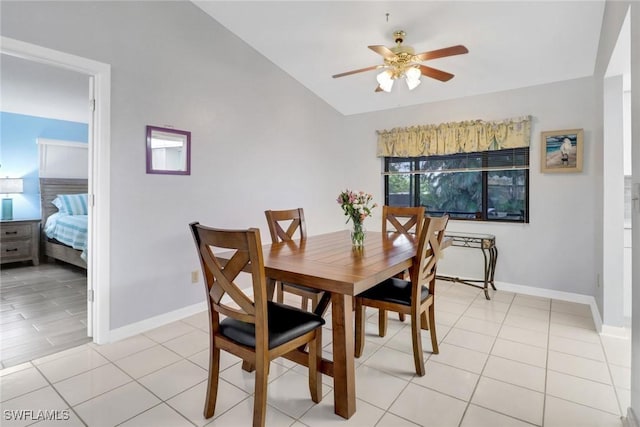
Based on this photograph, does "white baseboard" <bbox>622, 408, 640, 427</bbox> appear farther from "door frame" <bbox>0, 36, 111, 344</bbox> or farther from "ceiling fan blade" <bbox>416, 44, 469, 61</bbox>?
"door frame" <bbox>0, 36, 111, 344</bbox>

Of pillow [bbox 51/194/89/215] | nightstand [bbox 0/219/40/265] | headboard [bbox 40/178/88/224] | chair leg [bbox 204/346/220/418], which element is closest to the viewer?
chair leg [bbox 204/346/220/418]

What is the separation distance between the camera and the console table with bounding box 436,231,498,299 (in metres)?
3.70

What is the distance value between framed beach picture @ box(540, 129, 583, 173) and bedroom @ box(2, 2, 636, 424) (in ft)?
0.34

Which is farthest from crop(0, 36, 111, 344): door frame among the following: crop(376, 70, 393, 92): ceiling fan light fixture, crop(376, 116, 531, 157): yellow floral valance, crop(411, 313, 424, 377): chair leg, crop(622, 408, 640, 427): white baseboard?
crop(376, 116, 531, 157): yellow floral valance

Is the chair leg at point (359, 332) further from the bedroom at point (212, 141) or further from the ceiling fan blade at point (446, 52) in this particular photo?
the ceiling fan blade at point (446, 52)

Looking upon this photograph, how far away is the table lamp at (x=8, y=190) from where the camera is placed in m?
4.73

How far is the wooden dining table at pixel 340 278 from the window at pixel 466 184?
7.90 feet

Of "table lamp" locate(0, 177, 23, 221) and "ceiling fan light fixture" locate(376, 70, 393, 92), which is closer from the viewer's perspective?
"ceiling fan light fixture" locate(376, 70, 393, 92)

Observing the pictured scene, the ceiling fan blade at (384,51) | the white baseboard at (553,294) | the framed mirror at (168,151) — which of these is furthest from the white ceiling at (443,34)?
the white baseboard at (553,294)

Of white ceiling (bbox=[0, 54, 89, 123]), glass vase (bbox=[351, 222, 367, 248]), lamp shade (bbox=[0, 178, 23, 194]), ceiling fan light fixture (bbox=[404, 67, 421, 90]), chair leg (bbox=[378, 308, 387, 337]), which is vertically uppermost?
white ceiling (bbox=[0, 54, 89, 123])

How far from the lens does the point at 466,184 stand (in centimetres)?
427

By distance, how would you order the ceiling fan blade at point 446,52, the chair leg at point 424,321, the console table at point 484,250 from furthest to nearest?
the console table at point 484,250, the chair leg at point 424,321, the ceiling fan blade at point 446,52

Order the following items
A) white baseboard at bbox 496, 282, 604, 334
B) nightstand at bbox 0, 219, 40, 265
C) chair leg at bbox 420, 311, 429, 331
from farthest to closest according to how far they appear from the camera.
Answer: nightstand at bbox 0, 219, 40, 265
white baseboard at bbox 496, 282, 604, 334
chair leg at bbox 420, 311, 429, 331

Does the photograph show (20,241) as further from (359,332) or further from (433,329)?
(433,329)
